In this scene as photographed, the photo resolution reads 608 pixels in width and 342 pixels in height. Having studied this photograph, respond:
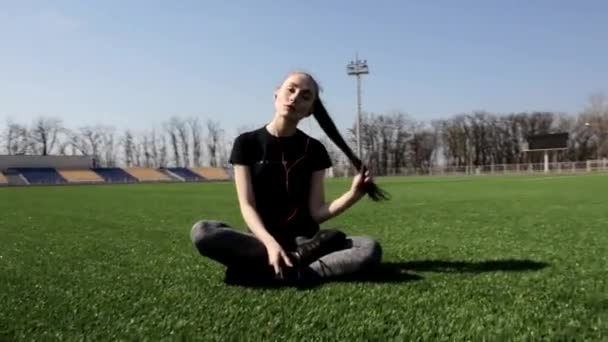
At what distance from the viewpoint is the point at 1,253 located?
5203 mm

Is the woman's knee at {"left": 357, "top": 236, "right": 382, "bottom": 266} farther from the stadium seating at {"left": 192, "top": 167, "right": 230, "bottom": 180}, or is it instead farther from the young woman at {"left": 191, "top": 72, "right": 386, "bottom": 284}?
the stadium seating at {"left": 192, "top": 167, "right": 230, "bottom": 180}

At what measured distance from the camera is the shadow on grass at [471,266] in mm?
3492

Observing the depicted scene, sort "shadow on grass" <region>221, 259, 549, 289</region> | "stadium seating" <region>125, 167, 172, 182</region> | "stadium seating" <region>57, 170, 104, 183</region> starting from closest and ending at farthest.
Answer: "shadow on grass" <region>221, 259, 549, 289</region> < "stadium seating" <region>57, 170, 104, 183</region> < "stadium seating" <region>125, 167, 172, 182</region>

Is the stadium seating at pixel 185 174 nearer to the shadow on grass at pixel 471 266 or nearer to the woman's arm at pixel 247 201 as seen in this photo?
the shadow on grass at pixel 471 266

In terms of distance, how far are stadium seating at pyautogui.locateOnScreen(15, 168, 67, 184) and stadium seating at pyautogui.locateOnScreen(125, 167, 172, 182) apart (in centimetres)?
1081

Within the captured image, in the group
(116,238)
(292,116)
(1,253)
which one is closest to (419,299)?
(292,116)

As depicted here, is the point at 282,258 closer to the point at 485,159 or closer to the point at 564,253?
the point at 564,253

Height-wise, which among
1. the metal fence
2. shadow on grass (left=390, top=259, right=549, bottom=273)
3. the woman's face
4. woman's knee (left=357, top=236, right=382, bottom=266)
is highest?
the woman's face

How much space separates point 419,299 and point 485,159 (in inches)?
3633

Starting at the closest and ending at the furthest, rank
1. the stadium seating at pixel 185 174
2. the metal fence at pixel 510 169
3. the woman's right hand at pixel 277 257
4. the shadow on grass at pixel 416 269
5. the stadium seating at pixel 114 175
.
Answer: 1. the woman's right hand at pixel 277 257
2. the shadow on grass at pixel 416 269
3. the metal fence at pixel 510 169
4. the stadium seating at pixel 114 175
5. the stadium seating at pixel 185 174

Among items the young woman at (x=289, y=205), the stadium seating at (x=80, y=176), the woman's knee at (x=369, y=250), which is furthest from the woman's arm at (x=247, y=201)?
the stadium seating at (x=80, y=176)

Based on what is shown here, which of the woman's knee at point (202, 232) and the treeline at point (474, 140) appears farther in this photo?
the treeline at point (474, 140)

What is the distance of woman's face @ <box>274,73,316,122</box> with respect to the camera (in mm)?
3328

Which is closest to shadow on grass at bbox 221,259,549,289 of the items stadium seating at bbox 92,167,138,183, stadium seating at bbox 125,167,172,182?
stadium seating at bbox 92,167,138,183
